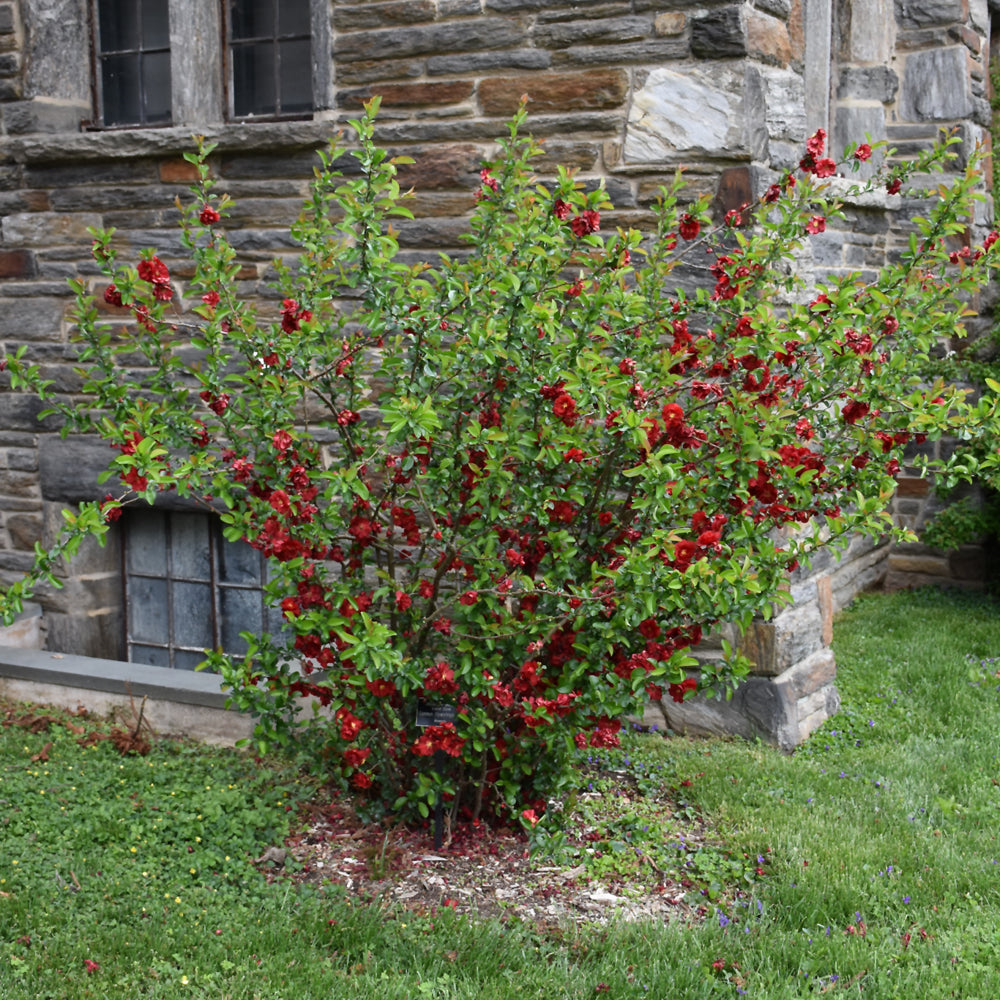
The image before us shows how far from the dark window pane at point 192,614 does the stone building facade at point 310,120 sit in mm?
336

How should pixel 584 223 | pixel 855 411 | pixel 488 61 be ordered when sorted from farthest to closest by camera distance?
pixel 488 61 → pixel 855 411 → pixel 584 223

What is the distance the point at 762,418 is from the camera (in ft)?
10.5

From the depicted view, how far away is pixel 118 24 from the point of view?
222 inches

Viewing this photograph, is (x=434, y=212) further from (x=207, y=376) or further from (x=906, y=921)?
(x=906, y=921)

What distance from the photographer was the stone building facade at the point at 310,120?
4.46m

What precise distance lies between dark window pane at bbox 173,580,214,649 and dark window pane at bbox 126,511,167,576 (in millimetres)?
147

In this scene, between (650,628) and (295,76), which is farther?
(295,76)

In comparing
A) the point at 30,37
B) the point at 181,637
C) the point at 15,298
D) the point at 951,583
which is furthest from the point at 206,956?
the point at 951,583

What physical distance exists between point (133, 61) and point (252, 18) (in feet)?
2.31

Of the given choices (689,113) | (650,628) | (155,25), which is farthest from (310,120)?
(650,628)

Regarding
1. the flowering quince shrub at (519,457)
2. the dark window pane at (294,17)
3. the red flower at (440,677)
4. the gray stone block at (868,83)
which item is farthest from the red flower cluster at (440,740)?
the gray stone block at (868,83)

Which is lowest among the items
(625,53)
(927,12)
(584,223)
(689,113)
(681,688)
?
(681,688)

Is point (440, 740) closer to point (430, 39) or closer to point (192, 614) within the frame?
point (192, 614)

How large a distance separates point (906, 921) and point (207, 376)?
2617mm
